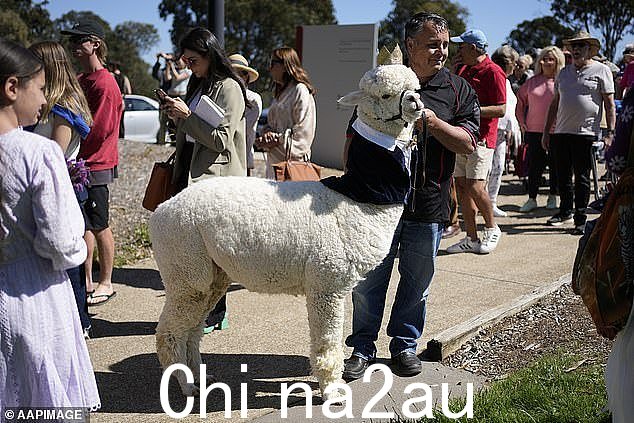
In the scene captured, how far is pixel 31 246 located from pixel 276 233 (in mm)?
1404

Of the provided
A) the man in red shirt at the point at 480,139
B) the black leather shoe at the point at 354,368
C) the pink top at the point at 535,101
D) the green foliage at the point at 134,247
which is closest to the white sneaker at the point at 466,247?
the man in red shirt at the point at 480,139

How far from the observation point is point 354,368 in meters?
4.32

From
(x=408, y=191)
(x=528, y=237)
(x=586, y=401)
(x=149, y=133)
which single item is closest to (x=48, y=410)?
(x=408, y=191)

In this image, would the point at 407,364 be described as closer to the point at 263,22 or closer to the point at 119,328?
the point at 119,328

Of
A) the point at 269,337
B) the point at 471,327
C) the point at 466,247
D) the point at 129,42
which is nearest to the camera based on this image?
Result: the point at 471,327

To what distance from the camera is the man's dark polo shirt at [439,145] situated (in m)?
4.26

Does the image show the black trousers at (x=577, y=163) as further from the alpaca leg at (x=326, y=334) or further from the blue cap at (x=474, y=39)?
the alpaca leg at (x=326, y=334)

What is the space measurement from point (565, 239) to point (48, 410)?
693 cm

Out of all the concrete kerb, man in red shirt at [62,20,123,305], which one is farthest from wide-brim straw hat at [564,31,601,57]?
man in red shirt at [62,20,123,305]

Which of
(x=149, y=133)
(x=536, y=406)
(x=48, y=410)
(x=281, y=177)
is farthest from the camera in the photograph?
(x=149, y=133)

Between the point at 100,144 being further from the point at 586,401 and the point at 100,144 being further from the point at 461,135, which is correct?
the point at 586,401

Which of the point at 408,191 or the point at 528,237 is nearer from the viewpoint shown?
the point at 408,191

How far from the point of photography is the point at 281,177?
5.35m

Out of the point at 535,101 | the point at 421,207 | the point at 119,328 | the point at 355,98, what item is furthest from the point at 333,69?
the point at 355,98
